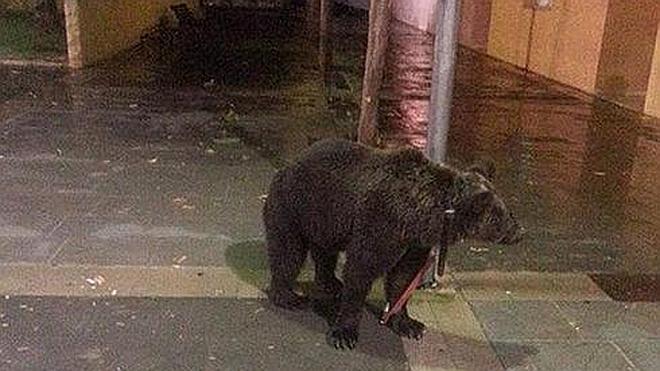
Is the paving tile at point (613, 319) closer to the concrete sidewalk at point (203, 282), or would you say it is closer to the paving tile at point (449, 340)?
the concrete sidewalk at point (203, 282)

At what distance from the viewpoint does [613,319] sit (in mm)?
4719

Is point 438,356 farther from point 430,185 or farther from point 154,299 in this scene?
point 154,299

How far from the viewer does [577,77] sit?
13.8 metres

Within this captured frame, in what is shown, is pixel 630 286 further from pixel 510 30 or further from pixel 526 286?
pixel 510 30

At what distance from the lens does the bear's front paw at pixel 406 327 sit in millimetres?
4355

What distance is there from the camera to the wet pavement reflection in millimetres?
6258

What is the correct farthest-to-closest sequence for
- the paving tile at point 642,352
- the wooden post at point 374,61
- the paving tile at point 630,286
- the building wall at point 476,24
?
the building wall at point 476,24
the wooden post at point 374,61
the paving tile at point 630,286
the paving tile at point 642,352

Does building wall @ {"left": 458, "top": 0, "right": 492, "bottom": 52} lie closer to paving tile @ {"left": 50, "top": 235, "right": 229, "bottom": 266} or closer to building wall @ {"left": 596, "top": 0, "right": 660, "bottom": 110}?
building wall @ {"left": 596, "top": 0, "right": 660, "bottom": 110}

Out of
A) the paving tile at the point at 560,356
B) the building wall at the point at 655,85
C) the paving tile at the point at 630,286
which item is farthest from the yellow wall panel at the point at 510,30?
the paving tile at the point at 560,356

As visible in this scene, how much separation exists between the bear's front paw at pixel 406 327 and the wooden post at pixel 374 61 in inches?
129

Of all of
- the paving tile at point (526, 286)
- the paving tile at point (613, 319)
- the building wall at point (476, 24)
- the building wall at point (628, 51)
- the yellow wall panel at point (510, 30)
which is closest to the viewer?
the paving tile at point (613, 319)

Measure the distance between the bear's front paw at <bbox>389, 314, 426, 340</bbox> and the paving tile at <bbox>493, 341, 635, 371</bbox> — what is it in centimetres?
42

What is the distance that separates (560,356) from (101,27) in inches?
450

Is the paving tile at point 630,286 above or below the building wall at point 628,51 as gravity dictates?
below
